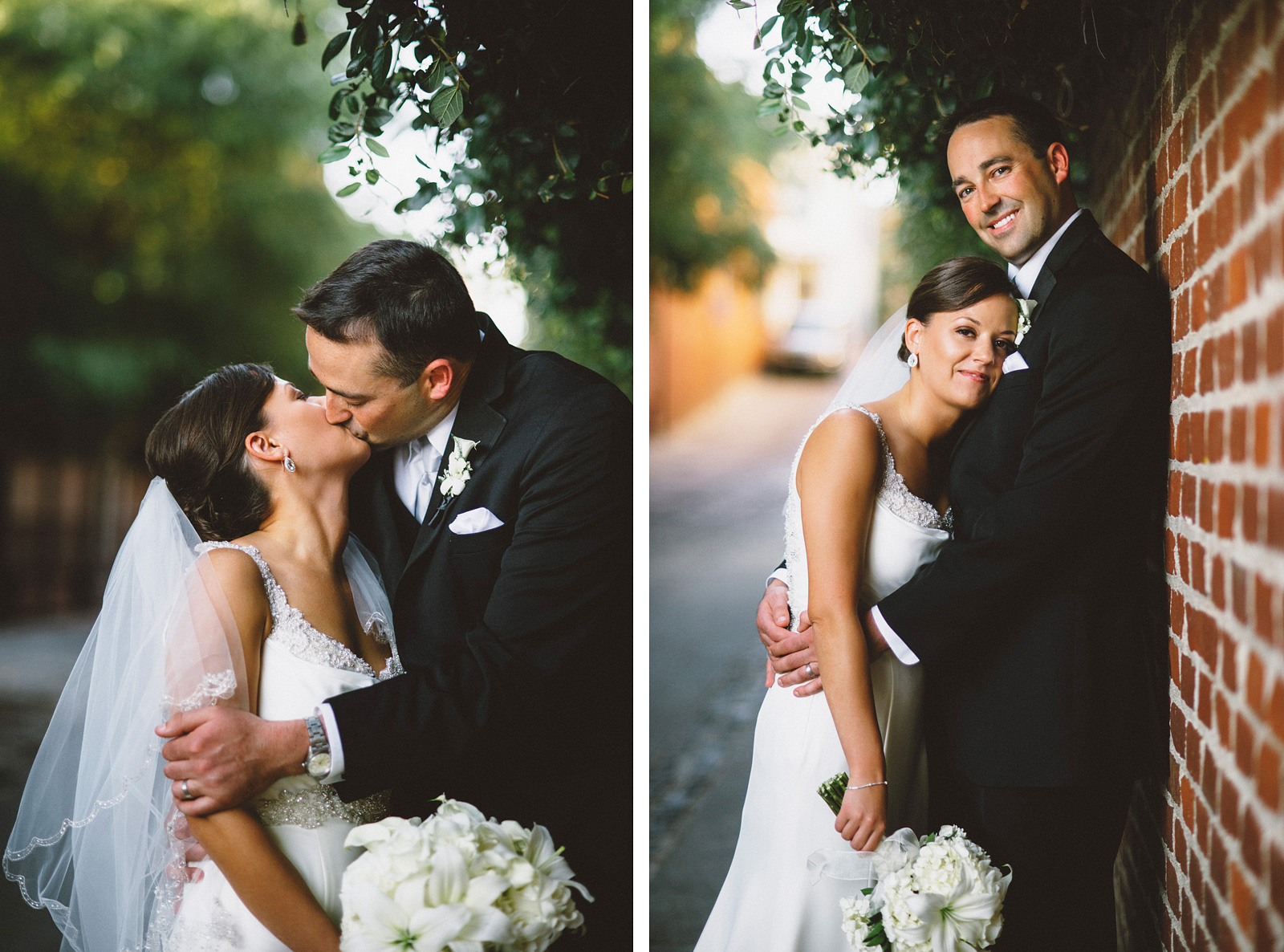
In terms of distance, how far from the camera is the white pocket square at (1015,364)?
1.85 m

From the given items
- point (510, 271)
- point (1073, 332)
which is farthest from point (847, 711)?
point (510, 271)

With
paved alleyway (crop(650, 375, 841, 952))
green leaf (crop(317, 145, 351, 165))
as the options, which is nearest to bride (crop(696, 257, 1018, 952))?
green leaf (crop(317, 145, 351, 165))

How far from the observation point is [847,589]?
1854 millimetres

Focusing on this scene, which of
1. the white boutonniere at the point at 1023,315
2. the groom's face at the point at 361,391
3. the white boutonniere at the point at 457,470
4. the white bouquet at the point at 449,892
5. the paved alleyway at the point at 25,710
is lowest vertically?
the paved alleyway at the point at 25,710

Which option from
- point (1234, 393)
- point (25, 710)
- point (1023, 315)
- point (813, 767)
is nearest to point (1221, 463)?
point (1234, 393)

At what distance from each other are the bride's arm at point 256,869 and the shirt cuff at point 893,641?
4.04 feet

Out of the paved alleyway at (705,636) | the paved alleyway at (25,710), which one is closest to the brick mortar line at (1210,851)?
the paved alleyway at (705,636)

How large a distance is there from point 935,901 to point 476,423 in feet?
4.43

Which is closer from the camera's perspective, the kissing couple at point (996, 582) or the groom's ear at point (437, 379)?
the kissing couple at point (996, 582)

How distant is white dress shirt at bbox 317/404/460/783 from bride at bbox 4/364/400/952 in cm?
25

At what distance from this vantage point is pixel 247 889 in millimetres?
1788

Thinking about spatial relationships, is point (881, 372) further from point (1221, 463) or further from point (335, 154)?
point (335, 154)

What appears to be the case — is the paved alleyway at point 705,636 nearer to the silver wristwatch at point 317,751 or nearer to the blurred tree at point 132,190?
the silver wristwatch at point 317,751

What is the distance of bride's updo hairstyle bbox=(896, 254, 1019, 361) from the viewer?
193 centimetres
